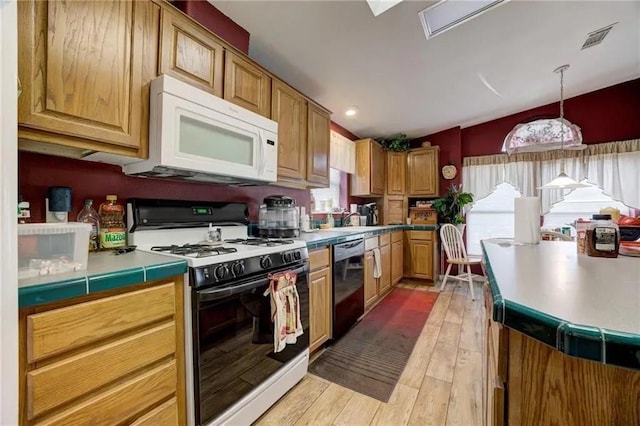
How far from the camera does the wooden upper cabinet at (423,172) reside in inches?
172

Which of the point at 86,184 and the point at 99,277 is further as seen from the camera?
the point at 86,184

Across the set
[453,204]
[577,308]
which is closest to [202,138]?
[577,308]

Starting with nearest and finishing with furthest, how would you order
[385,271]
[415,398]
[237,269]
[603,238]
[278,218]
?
1. [603,238]
2. [237,269]
3. [415,398]
4. [278,218]
5. [385,271]

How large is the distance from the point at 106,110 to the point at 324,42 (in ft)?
5.22

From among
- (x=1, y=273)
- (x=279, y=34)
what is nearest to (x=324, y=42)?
(x=279, y=34)

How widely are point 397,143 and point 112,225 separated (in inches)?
160

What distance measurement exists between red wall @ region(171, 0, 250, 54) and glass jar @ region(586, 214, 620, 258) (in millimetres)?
2240

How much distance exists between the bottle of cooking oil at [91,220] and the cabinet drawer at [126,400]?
2.39ft

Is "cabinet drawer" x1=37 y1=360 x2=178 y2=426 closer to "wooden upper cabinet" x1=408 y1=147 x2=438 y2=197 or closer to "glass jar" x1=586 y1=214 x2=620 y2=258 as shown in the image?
"glass jar" x1=586 y1=214 x2=620 y2=258

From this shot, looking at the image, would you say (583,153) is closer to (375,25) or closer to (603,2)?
(603,2)

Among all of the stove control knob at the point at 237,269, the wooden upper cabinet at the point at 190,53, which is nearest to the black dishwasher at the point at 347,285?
the stove control knob at the point at 237,269

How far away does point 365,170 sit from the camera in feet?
13.2

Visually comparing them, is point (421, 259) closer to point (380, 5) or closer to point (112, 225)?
point (380, 5)

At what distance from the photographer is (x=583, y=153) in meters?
3.84
